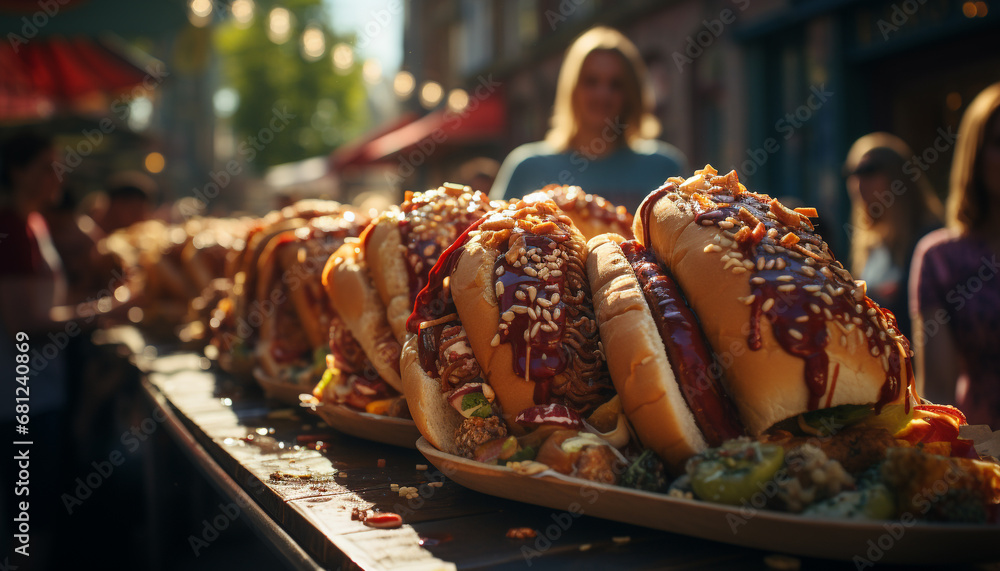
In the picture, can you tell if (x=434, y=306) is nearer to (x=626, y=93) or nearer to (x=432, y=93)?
(x=626, y=93)

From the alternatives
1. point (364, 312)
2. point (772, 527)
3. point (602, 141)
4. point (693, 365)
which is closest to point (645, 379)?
point (693, 365)

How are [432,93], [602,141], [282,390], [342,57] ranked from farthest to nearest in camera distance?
1. [342,57]
2. [432,93]
3. [602,141]
4. [282,390]

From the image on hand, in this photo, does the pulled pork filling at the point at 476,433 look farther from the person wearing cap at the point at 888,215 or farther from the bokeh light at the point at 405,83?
the bokeh light at the point at 405,83

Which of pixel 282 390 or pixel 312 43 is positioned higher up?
pixel 312 43

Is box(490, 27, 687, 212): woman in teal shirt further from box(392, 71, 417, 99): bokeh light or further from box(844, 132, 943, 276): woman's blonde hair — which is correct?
box(392, 71, 417, 99): bokeh light

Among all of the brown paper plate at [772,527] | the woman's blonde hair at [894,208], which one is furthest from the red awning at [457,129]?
the brown paper plate at [772,527]

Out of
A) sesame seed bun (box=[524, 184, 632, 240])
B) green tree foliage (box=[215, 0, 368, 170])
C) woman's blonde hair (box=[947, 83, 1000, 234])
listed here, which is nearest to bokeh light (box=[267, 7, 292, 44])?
green tree foliage (box=[215, 0, 368, 170])
